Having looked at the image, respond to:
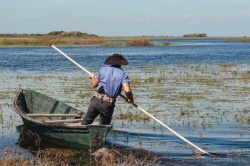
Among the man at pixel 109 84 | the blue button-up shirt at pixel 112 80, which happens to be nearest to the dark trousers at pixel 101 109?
the man at pixel 109 84

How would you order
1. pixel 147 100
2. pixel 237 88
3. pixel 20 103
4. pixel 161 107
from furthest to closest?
pixel 237 88, pixel 147 100, pixel 161 107, pixel 20 103

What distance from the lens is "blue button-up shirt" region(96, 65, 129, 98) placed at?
1088 cm

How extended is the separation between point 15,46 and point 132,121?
2814 inches

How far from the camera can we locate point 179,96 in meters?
20.5

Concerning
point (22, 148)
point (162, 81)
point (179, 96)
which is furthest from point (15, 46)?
point (22, 148)

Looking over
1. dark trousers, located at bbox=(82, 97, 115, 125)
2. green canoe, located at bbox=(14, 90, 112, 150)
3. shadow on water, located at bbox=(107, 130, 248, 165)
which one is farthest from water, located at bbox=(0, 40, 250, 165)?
dark trousers, located at bbox=(82, 97, 115, 125)

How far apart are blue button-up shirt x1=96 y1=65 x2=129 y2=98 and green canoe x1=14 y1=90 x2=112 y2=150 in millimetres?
801

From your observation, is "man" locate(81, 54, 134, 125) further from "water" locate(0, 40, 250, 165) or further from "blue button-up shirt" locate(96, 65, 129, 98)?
"water" locate(0, 40, 250, 165)

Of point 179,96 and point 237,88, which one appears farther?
point 237,88

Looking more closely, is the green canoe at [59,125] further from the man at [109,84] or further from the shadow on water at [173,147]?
the shadow on water at [173,147]

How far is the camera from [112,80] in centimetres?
1089

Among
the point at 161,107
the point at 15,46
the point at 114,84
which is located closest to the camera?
the point at 114,84

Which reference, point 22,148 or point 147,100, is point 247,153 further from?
point 147,100

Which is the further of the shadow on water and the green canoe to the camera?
the green canoe
